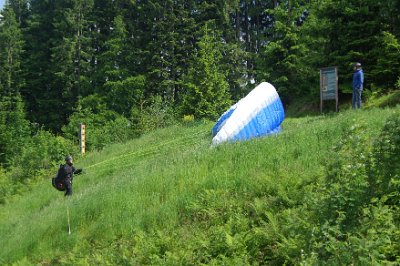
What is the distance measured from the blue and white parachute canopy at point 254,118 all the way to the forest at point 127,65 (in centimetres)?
805

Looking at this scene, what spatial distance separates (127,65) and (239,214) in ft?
116

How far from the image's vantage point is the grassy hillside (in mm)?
4992

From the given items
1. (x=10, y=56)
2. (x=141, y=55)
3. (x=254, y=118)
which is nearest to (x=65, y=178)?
(x=254, y=118)

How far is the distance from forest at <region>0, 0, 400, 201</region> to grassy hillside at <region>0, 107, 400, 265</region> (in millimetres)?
13215

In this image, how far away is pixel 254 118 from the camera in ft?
44.5

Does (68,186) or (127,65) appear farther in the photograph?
(127,65)

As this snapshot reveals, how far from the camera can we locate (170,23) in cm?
3984

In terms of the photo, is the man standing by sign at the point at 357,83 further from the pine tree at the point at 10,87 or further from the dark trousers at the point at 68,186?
the pine tree at the point at 10,87

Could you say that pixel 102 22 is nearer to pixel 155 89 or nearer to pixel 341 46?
pixel 155 89

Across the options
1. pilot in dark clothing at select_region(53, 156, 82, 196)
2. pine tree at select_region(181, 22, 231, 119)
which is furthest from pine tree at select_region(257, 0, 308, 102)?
pilot in dark clothing at select_region(53, 156, 82, 196)

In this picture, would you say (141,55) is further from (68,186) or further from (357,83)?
(68,186)

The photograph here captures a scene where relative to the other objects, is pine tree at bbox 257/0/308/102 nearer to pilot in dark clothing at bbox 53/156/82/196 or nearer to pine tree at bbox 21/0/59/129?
pilot in dark clothing at bbox 53/156/82/196

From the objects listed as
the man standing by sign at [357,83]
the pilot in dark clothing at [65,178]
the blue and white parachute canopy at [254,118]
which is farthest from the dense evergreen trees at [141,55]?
the pilot in dark clothing at [65,178]

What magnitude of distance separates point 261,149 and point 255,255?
3.74 metres
